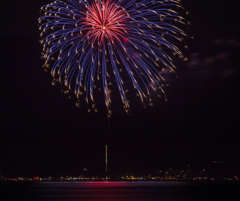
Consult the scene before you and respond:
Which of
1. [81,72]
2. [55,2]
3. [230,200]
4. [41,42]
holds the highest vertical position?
[55,2]

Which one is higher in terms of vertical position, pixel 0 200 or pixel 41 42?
pixel 41 42

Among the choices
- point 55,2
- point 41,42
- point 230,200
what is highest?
point 55,2

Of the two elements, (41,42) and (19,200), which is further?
(41,42)

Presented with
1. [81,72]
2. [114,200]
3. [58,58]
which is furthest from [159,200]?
[58,58]

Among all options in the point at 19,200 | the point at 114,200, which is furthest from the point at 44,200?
the point at 114,200

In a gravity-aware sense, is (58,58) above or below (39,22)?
below

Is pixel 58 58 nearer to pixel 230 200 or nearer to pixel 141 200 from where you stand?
pixel 141 200

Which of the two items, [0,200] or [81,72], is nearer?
[0,200]

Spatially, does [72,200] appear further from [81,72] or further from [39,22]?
[39,22]
